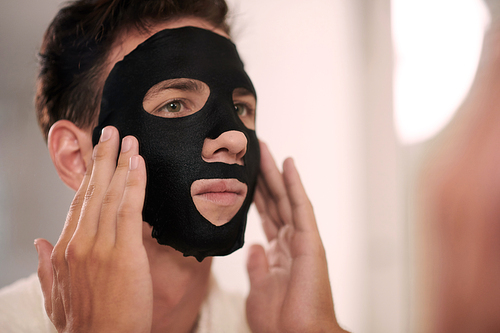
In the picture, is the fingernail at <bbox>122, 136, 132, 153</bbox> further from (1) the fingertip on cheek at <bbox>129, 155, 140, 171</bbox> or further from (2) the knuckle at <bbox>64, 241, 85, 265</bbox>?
(2) the knuckle at <bbox>64, 241, 85, 265</bbox>

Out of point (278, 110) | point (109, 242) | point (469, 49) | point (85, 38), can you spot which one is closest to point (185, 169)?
point (109, 242)

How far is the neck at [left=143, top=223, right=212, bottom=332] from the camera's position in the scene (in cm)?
78

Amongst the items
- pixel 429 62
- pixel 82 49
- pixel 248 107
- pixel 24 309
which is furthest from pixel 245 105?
pixel 429 62

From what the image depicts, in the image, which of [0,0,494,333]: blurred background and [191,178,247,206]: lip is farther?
[0,0,494,333]: blurred background

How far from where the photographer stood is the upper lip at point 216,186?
0.67m

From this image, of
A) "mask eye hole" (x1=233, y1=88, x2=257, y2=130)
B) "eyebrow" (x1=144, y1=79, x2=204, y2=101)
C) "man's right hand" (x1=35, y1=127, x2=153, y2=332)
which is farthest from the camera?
"mask eye hole" (x1=233, y1=88, x2=257, y2=130)

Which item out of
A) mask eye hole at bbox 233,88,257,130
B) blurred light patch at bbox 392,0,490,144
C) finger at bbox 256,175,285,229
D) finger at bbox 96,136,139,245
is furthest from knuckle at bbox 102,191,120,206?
blurred light patch at bbox 392,0,490,144

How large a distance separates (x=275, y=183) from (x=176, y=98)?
1.29 feet

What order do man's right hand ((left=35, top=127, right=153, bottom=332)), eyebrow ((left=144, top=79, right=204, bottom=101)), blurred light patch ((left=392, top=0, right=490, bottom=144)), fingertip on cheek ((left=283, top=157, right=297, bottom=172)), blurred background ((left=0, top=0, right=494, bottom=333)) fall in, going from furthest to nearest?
blurred light patch ((left=392, top=0, right=490, bottom=144)), blurred background ((left=0, top=0, right=494, bottom=333)), fingertip on cheek ((left=283, top=157, right=297, bottom=172)), eyebrow ((left=144, top=79, right=204, bottom=101)), man's right hand ((left=35, top=127, right=153, bottom=332))

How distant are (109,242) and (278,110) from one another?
74 centimetres

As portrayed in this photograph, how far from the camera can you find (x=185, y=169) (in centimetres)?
66

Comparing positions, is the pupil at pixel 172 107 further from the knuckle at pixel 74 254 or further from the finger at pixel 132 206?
the knuckle at pixel 74 254

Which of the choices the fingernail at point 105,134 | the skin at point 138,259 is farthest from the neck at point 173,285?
the fingernail at point 105,134

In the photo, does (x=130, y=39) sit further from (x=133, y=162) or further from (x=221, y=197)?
(x=221, y=197)
